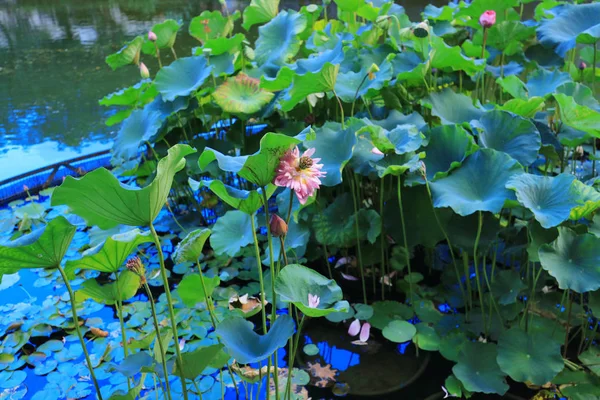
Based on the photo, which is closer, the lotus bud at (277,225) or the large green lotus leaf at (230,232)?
the lotus bud at (277,225)

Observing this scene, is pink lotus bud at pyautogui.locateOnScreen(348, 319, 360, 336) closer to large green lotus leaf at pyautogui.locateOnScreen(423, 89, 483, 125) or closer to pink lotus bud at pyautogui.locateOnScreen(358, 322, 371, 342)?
pink lotus bud at pyautogui.locateOnScreen(358, 322, 371, 342)

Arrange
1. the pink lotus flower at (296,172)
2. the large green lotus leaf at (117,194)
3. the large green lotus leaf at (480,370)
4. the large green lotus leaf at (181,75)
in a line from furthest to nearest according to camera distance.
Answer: the large green lotus leaf at (181,75) < the large green lotus leaf at (480,370) < the pink lotus flower at (296,172) < the large green lotus leaf at (117,194)

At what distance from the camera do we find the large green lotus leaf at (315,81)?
1.32 meters

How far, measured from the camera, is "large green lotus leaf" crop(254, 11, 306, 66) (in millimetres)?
1911

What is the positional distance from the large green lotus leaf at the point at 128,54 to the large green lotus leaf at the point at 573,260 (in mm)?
1540

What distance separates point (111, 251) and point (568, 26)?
5.45 feet

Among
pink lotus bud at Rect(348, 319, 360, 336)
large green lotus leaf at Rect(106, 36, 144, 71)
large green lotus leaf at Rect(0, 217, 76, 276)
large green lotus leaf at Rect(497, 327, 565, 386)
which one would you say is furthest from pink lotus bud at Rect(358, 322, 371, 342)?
large green lotus leaf at Rect(106, 36, 144, 71)

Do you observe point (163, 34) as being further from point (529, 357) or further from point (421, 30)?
point (529, 357)

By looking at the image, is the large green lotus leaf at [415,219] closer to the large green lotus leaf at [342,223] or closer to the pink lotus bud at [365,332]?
the large green lotus leaf at [342,223]

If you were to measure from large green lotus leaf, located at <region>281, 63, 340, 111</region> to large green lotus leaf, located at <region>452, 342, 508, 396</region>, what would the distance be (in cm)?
74

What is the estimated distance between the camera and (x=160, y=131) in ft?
6.28

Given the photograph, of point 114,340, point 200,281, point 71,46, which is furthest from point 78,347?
point 71,46

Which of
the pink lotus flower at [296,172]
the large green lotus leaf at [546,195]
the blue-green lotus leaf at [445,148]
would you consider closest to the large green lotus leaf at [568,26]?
the blue-green lotus leaf at [445,148]

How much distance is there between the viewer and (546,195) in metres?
1.14
